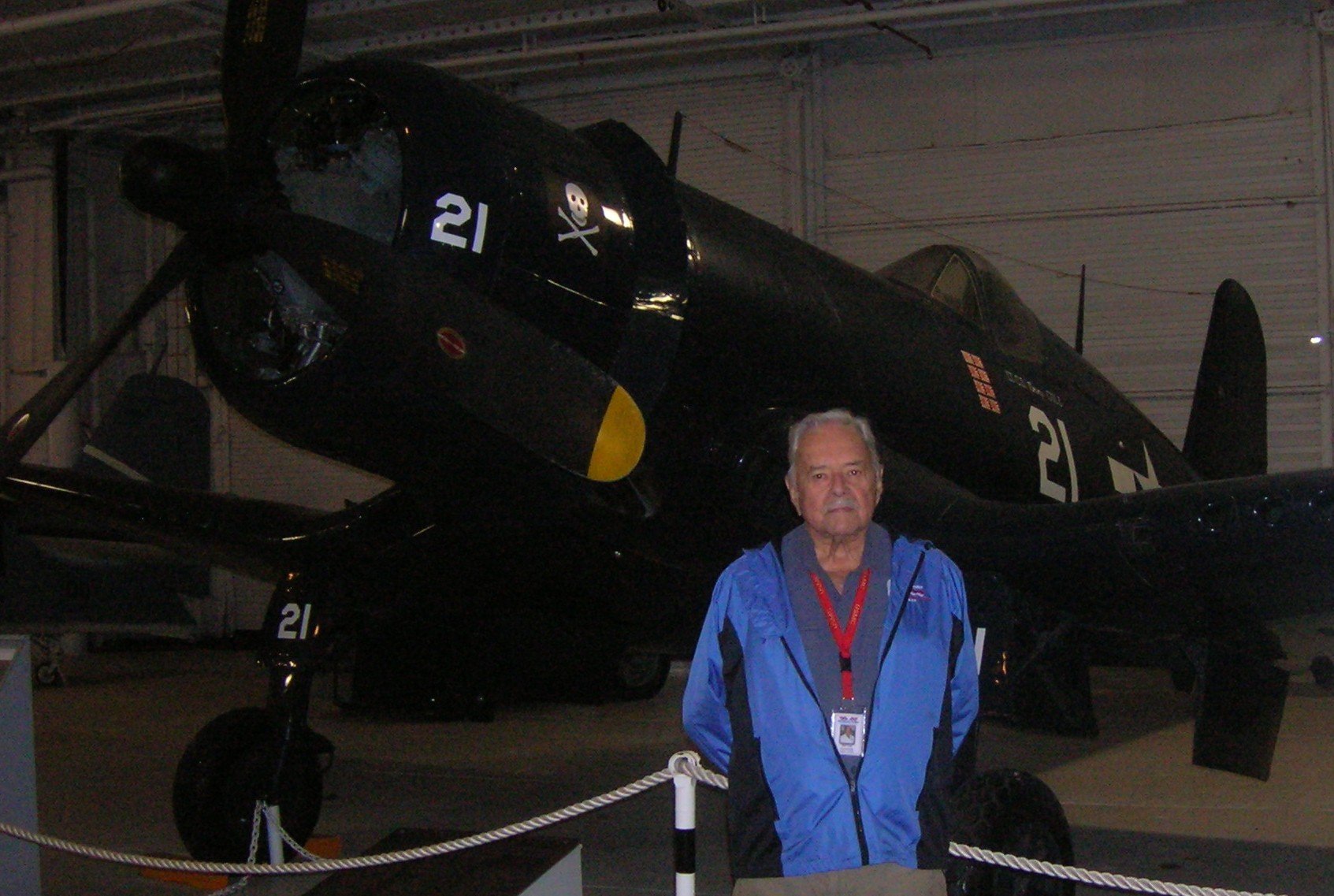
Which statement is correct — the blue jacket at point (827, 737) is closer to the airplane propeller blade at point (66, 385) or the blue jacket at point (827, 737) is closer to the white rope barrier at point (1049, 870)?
the white rope barrier at point (1049, 870)

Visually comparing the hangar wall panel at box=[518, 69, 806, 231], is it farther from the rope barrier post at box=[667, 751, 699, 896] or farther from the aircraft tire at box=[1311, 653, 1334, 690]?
the rope barrier post at box=[667, 751, 699, 896]

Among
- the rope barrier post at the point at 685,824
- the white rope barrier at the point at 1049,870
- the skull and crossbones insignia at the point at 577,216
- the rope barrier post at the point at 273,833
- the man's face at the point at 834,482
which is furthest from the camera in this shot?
the rope barrier post at the point at 273,833

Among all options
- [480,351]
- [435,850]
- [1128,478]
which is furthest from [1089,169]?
[435,850]

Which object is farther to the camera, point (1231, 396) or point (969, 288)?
point (1231, 396)

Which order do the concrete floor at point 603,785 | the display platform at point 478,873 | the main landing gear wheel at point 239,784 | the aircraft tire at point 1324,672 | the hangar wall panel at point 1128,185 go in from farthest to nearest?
the hangar wall panel at point 1128,185, the aircraft tire at point 1324,672, the concrete floor at point 603,785, the main landing gear wheel at point 239,784, the display platform at point 478,873

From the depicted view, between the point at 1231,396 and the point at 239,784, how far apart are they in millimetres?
5617

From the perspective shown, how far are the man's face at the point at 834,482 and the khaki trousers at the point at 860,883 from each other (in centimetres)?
48

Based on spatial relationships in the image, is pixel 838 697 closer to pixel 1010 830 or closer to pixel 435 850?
pixel 435 850

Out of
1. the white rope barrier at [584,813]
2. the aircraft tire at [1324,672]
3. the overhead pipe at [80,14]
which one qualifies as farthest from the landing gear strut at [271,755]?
the aircraft tire at [1324,672]

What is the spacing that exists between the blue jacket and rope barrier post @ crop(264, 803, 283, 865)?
2872 mm

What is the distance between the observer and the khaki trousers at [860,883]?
1706mm

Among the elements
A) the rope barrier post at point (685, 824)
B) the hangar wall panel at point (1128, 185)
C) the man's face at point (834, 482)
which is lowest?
the rope barrier post at point (685, 824)

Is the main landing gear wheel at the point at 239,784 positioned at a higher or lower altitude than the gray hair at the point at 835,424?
lower

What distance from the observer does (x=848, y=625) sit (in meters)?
1.80
